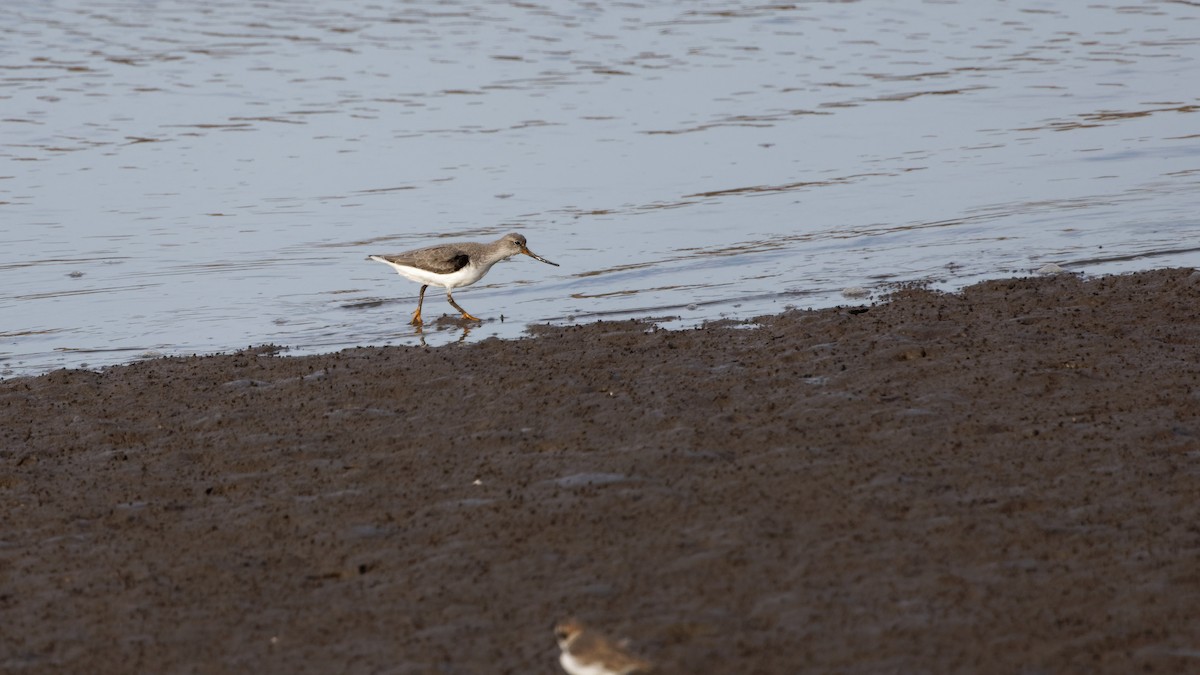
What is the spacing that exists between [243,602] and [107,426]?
2551 mm

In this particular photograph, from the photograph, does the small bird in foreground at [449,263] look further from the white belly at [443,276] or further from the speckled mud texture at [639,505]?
the speckled mud texture at [639,505]

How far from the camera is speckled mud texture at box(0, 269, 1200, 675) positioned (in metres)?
4.89

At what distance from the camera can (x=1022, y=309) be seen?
9023 millimetres

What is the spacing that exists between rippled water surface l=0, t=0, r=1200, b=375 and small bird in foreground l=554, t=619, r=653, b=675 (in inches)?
214

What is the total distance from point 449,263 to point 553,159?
229 inches

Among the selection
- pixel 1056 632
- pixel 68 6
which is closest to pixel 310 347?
pixel 1056 632

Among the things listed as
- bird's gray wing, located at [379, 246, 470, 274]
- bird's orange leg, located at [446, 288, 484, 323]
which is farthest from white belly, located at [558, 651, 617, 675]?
bird's gray wing, located at [379, 246, 470, 274]

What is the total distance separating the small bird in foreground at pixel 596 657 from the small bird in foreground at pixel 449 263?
616 centimetres

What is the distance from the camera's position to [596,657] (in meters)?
4.39

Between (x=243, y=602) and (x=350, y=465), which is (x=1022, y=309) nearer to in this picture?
(x=350, y=465)

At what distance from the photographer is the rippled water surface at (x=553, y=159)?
11.2 m

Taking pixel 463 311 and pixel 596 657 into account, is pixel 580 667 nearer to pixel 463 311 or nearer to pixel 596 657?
pixel 596 657

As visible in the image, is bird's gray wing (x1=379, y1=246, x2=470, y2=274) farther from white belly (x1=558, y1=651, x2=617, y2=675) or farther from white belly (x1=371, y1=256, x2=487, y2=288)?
white belly (x1=558, y1=651, x2=617, y2=675)

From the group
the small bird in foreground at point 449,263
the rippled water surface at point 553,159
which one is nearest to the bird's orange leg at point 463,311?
the small bird in foreground at point 449,263
